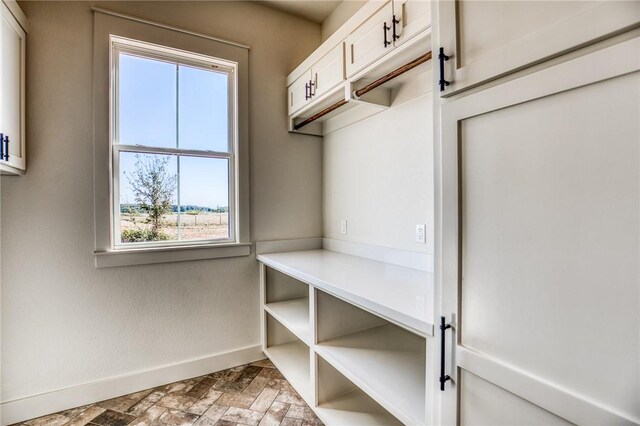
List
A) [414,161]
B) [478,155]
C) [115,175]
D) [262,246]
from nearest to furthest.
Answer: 1. [478,155]
2. [414,161]
3. [115,175]
4. [262,246]

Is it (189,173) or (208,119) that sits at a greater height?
(208,119)

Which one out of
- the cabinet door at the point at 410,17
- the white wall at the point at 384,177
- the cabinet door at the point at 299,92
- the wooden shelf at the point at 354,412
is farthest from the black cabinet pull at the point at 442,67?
the wooden shelf at the point at 354,412

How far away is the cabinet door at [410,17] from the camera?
135cm

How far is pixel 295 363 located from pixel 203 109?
2.10 metres

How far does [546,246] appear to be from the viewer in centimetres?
74

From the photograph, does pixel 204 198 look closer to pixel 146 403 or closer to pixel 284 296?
pixel 284 296

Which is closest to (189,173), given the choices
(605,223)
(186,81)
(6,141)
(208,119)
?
(208,119)

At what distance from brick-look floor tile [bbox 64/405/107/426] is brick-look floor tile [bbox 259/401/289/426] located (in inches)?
41.7

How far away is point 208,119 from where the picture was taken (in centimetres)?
248

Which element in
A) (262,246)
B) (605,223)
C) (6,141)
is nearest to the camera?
(605,223)

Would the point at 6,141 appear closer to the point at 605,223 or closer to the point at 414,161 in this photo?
the point at 414,161

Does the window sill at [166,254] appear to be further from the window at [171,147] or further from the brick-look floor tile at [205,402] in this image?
the brick-look floor tile at [205,402]

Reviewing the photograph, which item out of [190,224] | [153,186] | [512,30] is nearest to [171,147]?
[153,186]

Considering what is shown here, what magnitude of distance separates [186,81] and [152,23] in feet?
1.35
